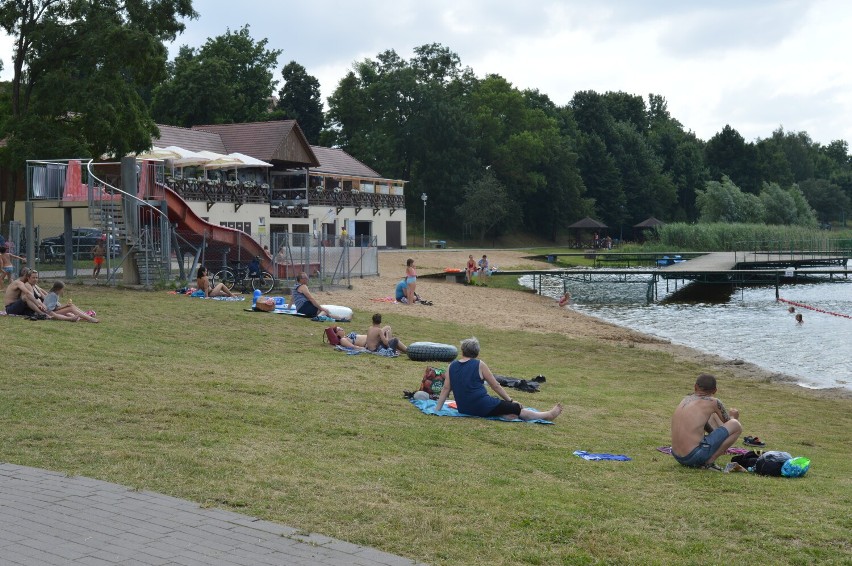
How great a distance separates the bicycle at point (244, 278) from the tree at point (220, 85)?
159 ft

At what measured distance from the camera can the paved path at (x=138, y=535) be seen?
5.75 meters

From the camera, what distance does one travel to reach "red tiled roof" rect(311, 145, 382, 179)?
70.8m

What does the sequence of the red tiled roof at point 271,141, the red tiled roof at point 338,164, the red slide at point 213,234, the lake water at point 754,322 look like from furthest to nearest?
the red tiled roof at point 338,164 < the red tiled roof at point 271,141 < the red slide at point 213,234 < the lake water at point 754,322

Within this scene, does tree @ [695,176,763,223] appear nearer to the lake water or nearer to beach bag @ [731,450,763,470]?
the lake water

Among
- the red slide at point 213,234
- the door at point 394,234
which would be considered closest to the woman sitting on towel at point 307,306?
the red slide at point 213,234

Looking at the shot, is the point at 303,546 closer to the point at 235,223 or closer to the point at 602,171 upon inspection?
the point at 235,223

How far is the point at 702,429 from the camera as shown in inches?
381

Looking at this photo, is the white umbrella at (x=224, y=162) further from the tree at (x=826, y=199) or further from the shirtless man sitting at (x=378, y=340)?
the tree at (x=826, y=199)

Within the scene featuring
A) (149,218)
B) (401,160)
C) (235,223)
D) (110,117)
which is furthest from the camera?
(401,160)

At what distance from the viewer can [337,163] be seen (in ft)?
241

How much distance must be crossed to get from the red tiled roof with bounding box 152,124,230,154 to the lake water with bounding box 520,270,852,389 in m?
20.4

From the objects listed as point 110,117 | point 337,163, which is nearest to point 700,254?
point 337,163

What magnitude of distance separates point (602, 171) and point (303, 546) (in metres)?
102

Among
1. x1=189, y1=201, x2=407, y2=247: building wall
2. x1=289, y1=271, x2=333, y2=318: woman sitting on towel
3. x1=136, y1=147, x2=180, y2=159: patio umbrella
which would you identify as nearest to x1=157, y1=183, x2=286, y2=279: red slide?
x1=189, y1=201, x2=407, y2=247: building wall
